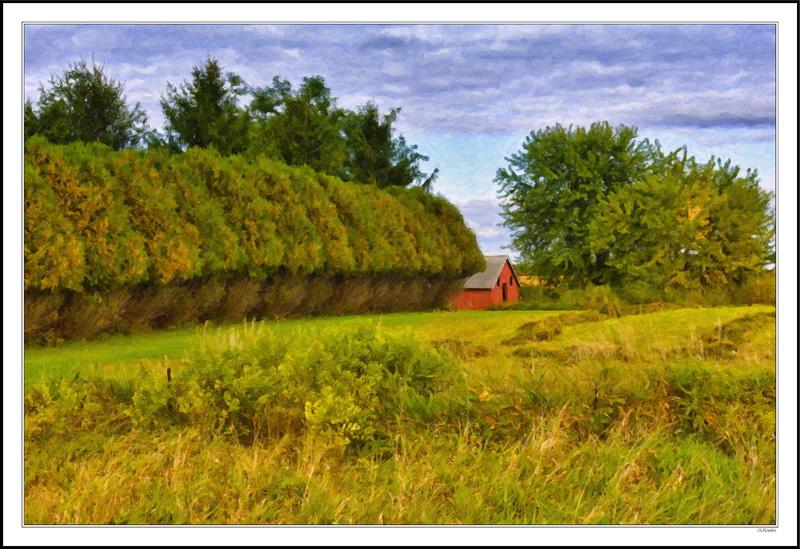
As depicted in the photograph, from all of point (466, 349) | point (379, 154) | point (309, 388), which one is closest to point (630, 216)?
point (379, 154)

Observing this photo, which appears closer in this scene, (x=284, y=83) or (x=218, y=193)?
(x=218, y=193)

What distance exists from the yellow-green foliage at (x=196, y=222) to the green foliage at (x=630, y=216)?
6.72m

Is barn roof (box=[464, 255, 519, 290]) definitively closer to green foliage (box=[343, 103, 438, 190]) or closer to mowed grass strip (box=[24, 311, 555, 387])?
green foliage (box=[343, 103, 438, 190])

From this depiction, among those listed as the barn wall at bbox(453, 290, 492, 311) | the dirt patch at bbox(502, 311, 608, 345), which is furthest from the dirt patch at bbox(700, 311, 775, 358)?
the barn wall at bbox(453, 290, 492, 311)

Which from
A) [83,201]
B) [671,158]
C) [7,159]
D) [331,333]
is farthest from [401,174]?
[7,159]

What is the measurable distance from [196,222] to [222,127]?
273 inches

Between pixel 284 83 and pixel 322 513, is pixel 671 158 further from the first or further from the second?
pixel 322 513

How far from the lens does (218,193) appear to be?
12609 mm

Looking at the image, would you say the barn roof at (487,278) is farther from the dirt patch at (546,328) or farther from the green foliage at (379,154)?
the dirt patch at (546,328)

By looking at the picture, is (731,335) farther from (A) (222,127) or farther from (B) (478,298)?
(B) (478,298)

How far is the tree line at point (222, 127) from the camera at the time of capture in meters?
15.3

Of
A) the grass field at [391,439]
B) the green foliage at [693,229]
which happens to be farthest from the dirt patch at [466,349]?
the green foliage at [693,229]

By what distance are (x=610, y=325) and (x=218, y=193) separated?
8203mm

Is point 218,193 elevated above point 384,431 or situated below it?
above
